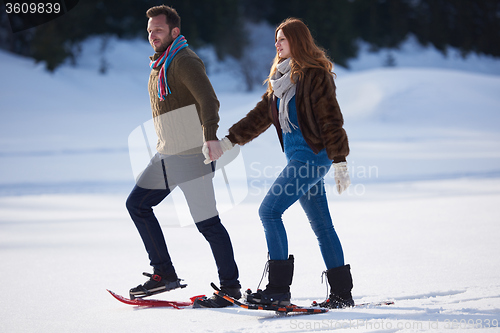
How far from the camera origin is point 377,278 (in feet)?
11.7

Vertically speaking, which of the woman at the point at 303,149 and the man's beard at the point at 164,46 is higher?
the man's beard at the point at 164,46

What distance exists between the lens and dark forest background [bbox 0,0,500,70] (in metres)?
28.0

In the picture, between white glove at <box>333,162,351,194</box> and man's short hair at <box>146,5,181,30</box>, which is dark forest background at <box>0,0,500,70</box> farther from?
white glove at <box>333,162,351,194</box>

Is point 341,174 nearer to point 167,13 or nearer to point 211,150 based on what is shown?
point 211,150

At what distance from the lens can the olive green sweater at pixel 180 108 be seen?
9.45 feet

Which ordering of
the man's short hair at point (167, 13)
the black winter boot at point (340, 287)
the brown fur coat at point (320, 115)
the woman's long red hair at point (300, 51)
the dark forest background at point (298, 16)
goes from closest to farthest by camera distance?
the brown fur coat at point (320, 115) < the woman's long red hair at point (300, 51) < the black winter boot at point (340, 287) < the man's short hair at point (167, 13) < the dark forest background at point (298, 16)

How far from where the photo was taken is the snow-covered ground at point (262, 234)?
2.79 meters

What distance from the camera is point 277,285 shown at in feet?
9.06

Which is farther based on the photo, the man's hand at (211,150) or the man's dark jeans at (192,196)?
the man's dark jeans at (192,196)

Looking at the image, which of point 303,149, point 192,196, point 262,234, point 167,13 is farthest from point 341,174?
point 262,234
